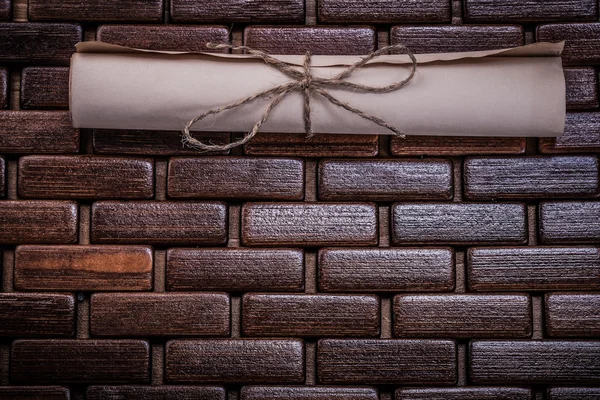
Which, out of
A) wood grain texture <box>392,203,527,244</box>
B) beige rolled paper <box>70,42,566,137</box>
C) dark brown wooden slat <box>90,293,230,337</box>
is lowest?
dark brown wooden slat <box>90,293,230,337</box>

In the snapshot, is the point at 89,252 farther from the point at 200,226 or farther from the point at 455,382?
the point at 455,382

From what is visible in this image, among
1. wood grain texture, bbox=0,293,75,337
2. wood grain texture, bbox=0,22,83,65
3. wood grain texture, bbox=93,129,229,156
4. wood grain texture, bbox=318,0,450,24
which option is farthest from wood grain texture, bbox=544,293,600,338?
wood grain texture, bbox=0,22,83,65

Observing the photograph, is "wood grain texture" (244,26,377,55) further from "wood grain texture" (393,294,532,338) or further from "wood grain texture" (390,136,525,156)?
"wood grain texture" (393,294,532,338)

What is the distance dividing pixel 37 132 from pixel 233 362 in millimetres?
544

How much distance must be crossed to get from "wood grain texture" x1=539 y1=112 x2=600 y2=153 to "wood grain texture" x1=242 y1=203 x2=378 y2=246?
35 cm

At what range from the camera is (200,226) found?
0.88m

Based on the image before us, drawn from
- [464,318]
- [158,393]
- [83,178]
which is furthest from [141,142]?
[464,318]

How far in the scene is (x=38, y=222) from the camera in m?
0.88

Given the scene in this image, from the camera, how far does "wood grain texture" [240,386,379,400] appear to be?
863mm

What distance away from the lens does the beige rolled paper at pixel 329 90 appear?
0.80 meters

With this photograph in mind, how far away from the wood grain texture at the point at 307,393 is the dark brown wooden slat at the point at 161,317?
0.39ft

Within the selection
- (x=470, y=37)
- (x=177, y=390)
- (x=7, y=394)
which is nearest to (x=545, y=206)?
(x=470, y=37)

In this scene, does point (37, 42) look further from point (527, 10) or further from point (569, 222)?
point (569, 222)

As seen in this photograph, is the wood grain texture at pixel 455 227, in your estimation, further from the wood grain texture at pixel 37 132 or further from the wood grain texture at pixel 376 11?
the wood grain texture at pixel 37 132
